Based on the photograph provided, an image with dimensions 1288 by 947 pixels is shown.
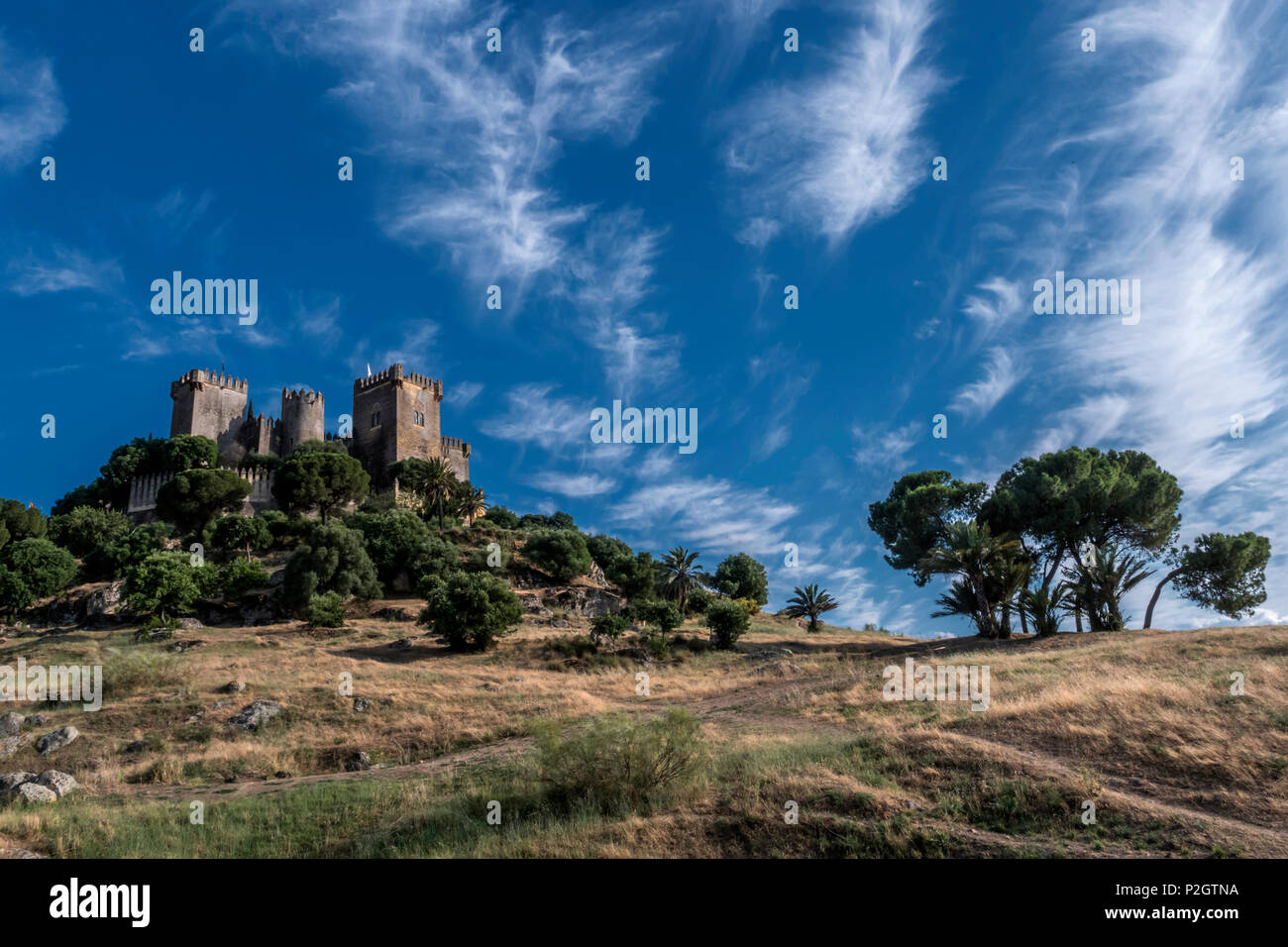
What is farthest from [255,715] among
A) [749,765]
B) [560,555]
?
[560,555]

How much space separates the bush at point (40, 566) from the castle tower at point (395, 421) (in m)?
29.3

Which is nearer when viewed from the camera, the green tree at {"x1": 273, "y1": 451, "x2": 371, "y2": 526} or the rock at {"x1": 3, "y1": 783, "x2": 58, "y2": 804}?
the rock at {"x1": 3, "y1": 783, "x2": 58, "y2": 804}

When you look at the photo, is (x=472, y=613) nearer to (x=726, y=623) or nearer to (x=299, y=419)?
(x=726, y=623)

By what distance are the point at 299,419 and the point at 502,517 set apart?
77.3 ft

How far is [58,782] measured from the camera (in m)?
14.8

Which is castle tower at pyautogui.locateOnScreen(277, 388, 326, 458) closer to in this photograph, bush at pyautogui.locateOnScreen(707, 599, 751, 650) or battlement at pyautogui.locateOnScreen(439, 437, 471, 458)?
battlement at pyautogui.locateOnScreen(439, 437, 471, 458)

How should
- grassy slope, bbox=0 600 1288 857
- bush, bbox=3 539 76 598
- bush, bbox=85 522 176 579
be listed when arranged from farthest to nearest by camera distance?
bush, bbox=85 522 176 579 < bush, bbox=3 539 76 598 < grassy slope, bbox=0 600 1288 857

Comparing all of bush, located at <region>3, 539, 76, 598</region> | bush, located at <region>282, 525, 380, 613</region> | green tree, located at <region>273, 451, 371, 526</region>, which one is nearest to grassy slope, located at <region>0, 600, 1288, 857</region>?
bush, located at <region>282, 525, 380, 613</region>

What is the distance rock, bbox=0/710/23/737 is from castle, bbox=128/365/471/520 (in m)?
50.2

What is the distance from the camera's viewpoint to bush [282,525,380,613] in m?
40.3
